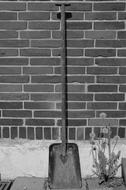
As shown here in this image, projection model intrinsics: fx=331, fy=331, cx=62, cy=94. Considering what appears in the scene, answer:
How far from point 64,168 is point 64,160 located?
76mm

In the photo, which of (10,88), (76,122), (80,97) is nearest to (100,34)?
(80,97)

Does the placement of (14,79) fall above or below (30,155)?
above

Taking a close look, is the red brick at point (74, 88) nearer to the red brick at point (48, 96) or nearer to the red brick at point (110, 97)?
the red brick at point (48, 96)

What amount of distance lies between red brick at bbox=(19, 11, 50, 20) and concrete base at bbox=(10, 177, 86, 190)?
5.02 feet

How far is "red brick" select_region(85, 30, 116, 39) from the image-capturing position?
3.05m

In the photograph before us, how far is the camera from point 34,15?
3.04m

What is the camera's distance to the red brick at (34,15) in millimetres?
Answer: 3043

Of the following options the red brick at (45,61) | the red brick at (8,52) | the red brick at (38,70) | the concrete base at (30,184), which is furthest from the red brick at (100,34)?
→ the concrete base at (30,184)

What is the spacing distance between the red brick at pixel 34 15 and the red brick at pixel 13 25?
0.18 feet

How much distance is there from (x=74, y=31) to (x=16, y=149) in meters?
1.26

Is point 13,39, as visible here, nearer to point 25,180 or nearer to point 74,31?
point 74,31

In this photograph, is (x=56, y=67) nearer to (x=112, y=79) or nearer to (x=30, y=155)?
(x=112, y=79)

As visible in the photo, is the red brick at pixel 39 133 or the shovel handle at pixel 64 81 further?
the red brick at pixel 39 133

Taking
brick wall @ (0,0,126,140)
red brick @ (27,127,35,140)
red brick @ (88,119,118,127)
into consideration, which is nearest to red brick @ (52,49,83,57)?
brick wall @ (0,0,126,140)
